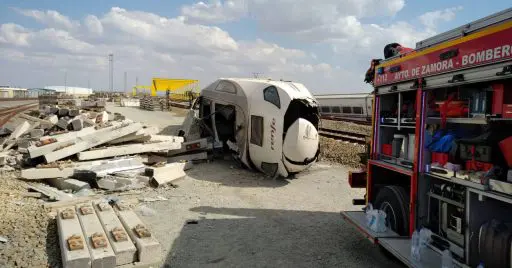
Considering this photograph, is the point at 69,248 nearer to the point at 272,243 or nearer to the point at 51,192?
the point at 272,243

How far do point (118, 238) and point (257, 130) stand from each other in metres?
6.03

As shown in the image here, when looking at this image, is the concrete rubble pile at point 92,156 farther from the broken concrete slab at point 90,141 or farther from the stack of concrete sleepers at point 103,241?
the stack of concrete sleepers at point 103,241

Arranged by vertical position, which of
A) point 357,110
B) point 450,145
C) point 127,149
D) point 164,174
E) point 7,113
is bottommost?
point 164,174

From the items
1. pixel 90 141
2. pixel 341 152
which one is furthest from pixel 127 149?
pixel 341 152

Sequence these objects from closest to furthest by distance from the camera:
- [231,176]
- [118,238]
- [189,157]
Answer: [118,238]
[231,176]
[189,157]

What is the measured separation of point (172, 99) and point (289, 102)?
113 ft

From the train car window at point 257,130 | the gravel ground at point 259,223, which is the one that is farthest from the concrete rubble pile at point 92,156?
the train car window at point 257,130

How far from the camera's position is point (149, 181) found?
989 cm

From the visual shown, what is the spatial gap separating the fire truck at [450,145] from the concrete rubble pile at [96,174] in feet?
11.0

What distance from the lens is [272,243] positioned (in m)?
6.31

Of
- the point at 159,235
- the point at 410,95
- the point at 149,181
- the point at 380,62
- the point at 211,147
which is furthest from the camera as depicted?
the point at 211,147

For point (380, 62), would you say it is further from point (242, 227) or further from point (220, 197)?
point (220, 197)

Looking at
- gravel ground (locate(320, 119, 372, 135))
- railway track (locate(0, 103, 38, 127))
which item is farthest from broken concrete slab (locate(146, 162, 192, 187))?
railway track (locate(0, 103, 38, 127))

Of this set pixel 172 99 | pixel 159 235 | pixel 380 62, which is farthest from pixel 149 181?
pixel 172 99
